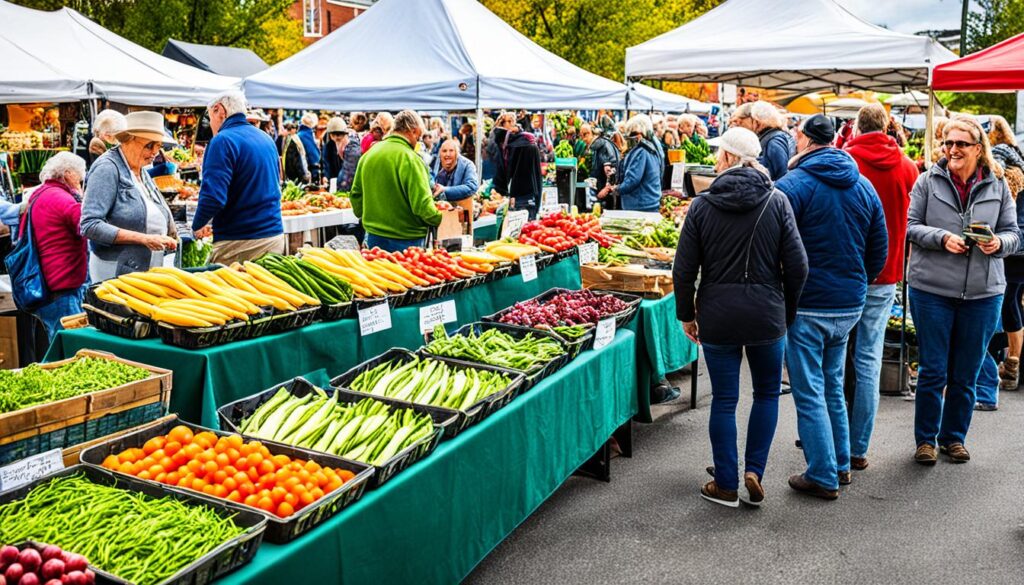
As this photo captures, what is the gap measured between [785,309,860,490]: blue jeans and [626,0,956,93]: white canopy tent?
14.0ft

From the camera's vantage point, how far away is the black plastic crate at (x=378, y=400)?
111 inches

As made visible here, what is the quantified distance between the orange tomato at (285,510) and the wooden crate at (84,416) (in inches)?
35.3

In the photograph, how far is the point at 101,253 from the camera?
5.05m

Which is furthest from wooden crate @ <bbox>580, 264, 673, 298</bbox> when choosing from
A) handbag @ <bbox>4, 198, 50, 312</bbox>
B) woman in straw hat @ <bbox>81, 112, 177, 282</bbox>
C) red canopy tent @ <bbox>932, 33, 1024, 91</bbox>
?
handbag @ <bbox>4, 198, 50, 312</bbox>

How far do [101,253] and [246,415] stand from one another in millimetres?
2219

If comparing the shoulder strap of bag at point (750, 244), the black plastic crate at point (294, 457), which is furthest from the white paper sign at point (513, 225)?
the black plastic crate at point (294, 457)

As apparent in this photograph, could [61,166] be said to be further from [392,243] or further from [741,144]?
[741,144]

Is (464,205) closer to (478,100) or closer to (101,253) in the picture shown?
(478,100)

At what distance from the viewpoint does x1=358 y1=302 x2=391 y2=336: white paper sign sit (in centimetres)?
436

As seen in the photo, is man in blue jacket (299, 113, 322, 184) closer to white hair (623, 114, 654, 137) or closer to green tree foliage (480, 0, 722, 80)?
white hair (623, 114, 654, 137)

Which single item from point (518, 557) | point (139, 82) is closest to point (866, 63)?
point (518, 557)

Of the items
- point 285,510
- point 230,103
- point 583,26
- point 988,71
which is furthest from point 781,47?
point 583,26

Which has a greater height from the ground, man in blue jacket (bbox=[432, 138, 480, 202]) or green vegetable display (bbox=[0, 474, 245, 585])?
man in blue jacket (bbox=[432, 138, 480, 202])

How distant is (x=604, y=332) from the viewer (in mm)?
4754
